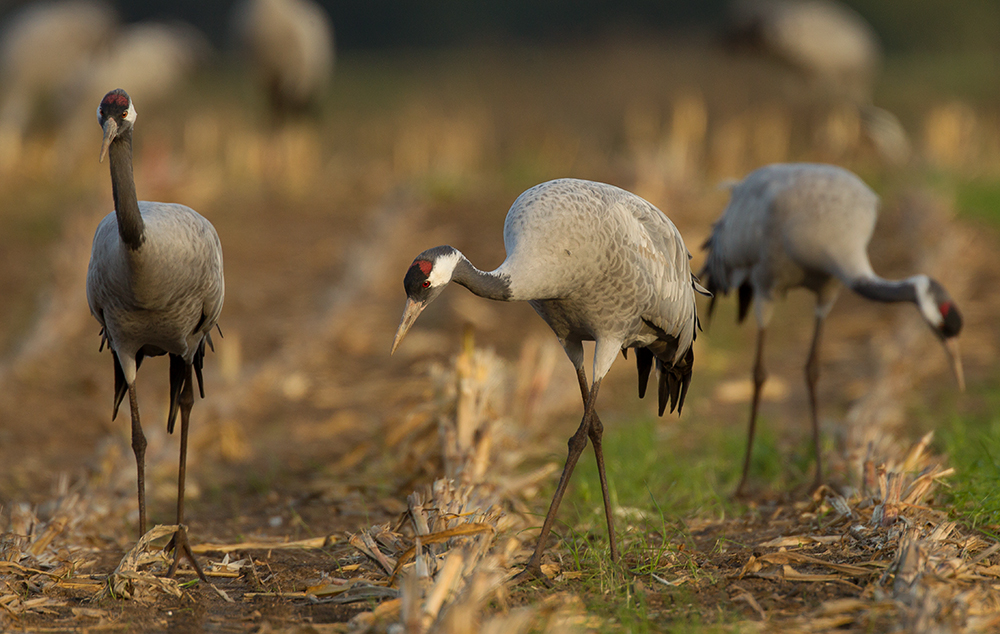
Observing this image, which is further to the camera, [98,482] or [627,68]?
[627,68]

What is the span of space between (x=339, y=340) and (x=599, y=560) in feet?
13.6

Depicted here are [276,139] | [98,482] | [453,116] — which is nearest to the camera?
[98,482]

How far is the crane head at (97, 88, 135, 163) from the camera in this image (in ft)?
10.4

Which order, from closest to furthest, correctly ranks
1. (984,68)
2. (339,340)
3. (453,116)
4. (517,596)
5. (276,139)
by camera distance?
(517,596) → (339,340) → (276,139) → (453,116) → (984,68)

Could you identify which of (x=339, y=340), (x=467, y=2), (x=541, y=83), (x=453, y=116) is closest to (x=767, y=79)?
(x=541, y=83)

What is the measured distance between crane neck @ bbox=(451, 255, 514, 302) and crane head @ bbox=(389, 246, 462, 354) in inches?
0.8

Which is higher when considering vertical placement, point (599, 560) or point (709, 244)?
point (709, 244)

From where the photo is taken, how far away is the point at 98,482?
14.6ft

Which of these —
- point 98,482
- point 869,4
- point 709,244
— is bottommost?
point 98,482

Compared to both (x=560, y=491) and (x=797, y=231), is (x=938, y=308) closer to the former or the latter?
(x=797, y=231)

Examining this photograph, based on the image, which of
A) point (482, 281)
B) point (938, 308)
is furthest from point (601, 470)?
point (938, 308)

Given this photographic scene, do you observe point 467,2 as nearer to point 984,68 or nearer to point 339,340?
point 984,68

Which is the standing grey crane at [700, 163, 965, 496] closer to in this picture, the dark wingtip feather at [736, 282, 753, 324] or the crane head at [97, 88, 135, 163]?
the dark wingtip feather at [736, 282, 753, 324]

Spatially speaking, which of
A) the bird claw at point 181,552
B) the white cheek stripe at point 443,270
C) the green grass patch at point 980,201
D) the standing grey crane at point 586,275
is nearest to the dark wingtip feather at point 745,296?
the standing grey crane at point 586,275
